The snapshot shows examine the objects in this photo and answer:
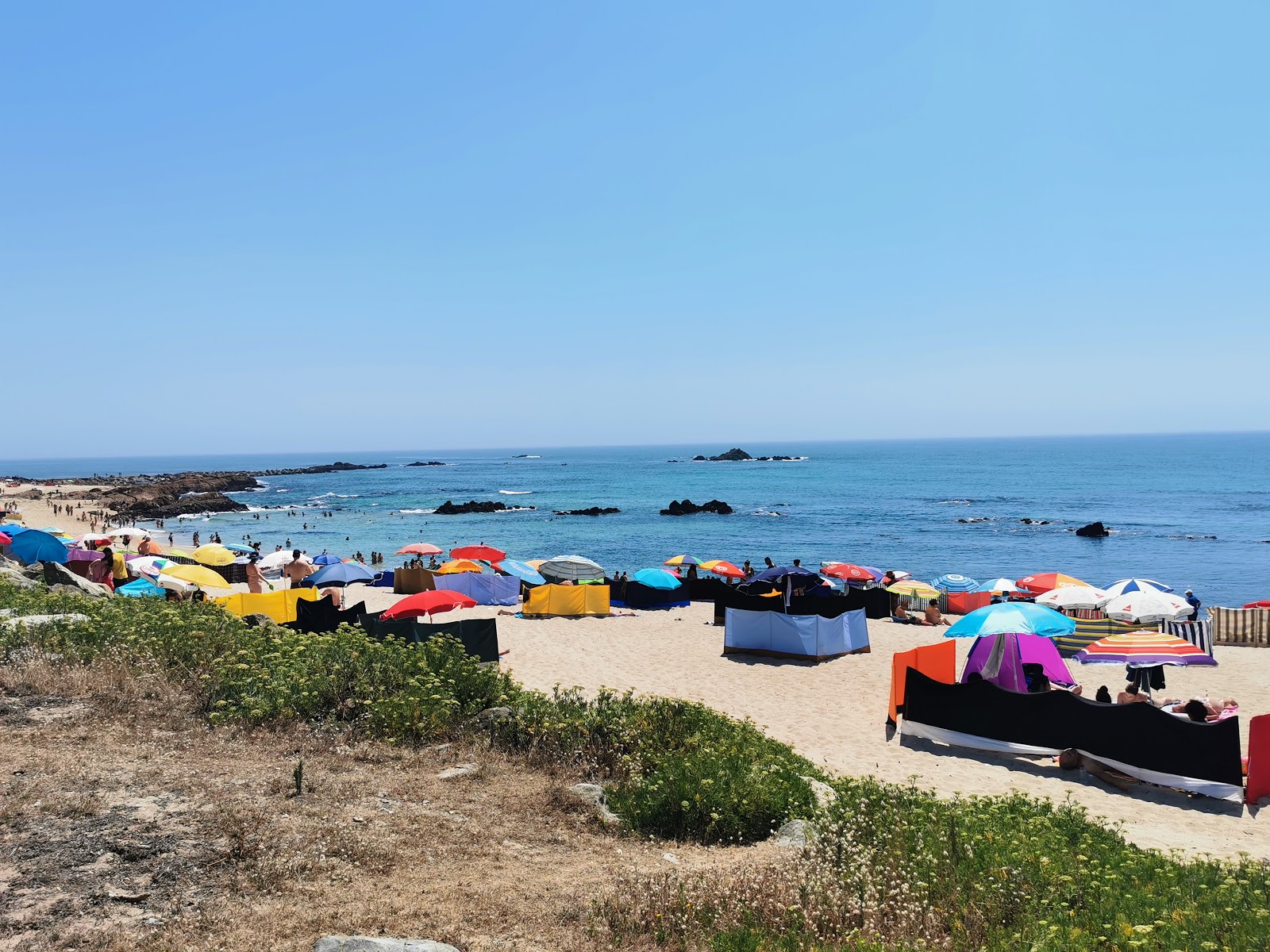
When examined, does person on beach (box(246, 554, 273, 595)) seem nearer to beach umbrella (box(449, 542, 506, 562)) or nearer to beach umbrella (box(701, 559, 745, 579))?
beach umbrella (box(449, 542, 506, 562))

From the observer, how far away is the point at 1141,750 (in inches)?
413

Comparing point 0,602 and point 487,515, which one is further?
point 487,515

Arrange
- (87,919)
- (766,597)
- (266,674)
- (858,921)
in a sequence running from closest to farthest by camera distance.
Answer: (87,919) < (858,921) < (266,674) < (766,597)

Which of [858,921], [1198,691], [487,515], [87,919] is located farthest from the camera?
[487,515]

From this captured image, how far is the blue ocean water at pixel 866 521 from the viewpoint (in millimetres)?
47219

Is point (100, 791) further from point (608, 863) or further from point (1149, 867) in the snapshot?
point (1149, 867)

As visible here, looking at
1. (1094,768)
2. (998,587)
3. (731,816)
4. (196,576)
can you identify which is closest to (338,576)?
(196,576)

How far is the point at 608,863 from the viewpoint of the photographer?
579 cm

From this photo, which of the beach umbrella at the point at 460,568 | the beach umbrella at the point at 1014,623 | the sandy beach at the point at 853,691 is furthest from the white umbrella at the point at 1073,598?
the beach umbrella at the point at 460,568

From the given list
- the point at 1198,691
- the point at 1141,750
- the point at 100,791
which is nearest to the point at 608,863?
the point at 100,791

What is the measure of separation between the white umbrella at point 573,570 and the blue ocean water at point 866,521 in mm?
17301

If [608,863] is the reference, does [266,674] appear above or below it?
above

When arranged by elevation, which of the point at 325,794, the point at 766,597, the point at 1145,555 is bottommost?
the point at 1145,555

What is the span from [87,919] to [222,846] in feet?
3.08
